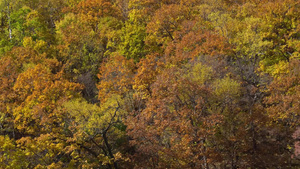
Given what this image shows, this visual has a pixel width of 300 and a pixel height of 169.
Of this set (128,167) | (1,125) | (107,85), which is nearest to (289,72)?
(128,167)

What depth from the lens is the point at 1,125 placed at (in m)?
27.6

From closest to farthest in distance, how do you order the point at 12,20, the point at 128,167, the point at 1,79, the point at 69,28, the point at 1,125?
the point at 128,167, the point at 1,125, the point at 1,79, the point at 69,28, the point at 12,20

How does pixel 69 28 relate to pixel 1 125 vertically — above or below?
above

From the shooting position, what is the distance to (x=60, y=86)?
29.8m

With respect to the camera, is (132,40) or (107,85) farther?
(132,40)

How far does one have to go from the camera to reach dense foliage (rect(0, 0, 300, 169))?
1945 cm

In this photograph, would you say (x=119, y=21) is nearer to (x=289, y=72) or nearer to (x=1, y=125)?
(x=1, y=125)

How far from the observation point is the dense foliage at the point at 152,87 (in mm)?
19453

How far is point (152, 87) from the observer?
2675cm

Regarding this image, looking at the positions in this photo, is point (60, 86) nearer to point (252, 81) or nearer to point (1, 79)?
point (1, 79)

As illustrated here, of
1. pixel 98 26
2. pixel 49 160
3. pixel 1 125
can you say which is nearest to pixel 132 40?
pixel 98 26

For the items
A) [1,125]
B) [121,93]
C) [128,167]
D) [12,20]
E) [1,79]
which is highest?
[12,20]

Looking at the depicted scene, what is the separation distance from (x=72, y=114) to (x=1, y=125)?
857 centimetres

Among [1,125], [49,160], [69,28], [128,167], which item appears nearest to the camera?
[49,160]
